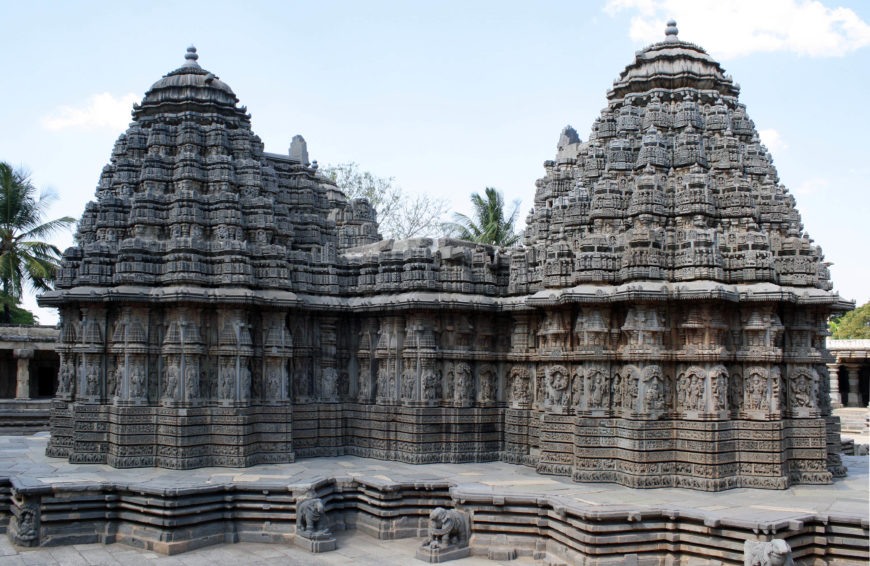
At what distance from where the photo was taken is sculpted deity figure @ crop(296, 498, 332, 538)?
11.8 meters

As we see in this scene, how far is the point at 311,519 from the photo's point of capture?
11.9m

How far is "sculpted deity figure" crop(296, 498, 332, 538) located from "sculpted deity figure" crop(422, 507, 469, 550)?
1685 millimetres

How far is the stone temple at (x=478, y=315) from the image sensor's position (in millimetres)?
12789

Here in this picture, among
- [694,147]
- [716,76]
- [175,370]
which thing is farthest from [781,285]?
[175,370]

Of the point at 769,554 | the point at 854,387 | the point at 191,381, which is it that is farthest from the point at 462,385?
the point at 854,387

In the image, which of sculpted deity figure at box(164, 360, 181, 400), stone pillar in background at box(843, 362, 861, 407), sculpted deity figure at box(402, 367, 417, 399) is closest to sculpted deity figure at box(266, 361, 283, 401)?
sculpted deity figure at box(164, 360, 181, 400)

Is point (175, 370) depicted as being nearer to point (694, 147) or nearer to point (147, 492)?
point (147, 492)

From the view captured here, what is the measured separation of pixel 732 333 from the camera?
42.8ft

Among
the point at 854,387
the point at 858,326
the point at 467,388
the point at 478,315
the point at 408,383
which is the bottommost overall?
the point at 854,387

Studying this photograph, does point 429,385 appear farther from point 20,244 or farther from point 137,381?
point 20,244

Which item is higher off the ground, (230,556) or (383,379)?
(383,379)

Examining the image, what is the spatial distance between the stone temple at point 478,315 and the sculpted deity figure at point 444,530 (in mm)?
2702

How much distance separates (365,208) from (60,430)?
1099cm

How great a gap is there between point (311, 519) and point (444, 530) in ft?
6.95
